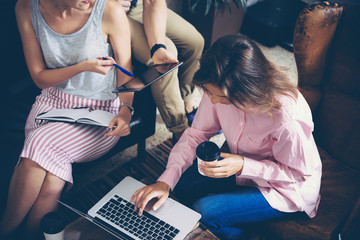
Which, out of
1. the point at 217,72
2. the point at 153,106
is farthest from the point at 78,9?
the point at 217,72

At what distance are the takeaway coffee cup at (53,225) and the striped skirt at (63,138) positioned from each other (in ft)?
1.16

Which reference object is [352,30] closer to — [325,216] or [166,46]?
[325,216]

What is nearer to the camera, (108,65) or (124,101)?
(108,65)

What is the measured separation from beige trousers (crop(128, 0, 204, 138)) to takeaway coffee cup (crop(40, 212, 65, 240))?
922mm

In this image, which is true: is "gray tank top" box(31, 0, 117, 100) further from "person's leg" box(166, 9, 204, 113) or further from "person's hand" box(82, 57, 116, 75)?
"person's leg" box(166, 9, 204, 113)

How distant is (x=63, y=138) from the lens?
4.58 ft

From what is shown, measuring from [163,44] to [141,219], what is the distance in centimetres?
93

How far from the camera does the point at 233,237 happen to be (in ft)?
4.48

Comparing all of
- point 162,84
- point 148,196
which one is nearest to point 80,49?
point 162,84

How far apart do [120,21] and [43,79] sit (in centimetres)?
43

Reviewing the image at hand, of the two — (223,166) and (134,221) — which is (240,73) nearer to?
(223,166)

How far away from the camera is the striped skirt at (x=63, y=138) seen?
4.38 ft

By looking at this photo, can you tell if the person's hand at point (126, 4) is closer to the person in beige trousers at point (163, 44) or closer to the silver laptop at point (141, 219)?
the person in beige trousers at point (163, 44)

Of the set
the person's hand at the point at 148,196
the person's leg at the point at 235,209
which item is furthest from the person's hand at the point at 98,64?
the person's leg at the point at 235,209
